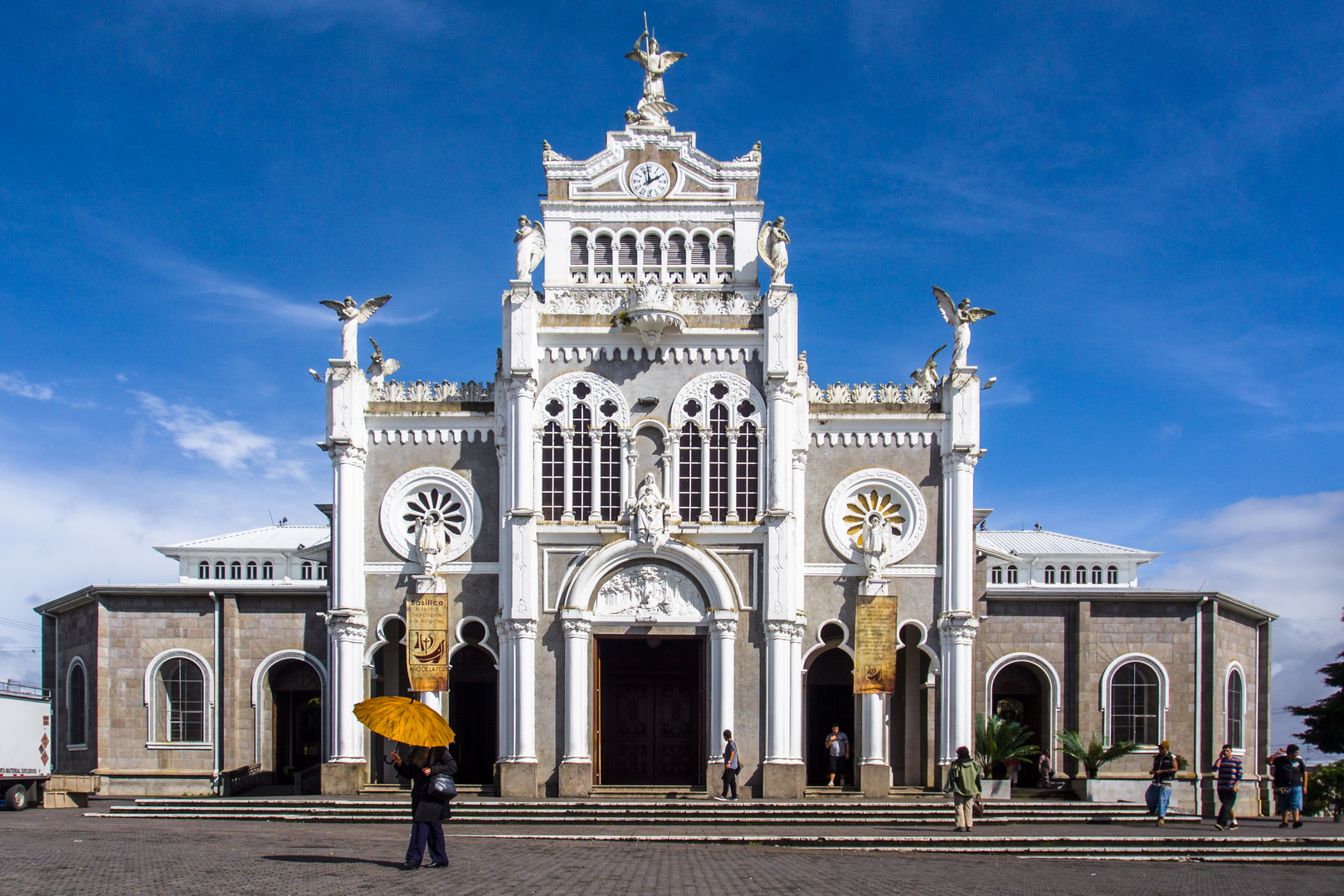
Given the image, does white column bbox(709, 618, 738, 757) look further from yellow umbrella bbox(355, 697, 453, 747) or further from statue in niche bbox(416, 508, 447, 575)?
yellow umbrella bbox(355, 697, 453, 747)

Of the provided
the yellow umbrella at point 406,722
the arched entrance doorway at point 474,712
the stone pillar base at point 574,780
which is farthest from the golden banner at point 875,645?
the yellow umbrella at point 406,722

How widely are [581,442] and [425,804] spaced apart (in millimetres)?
15997

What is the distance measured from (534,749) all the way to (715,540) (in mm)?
6672

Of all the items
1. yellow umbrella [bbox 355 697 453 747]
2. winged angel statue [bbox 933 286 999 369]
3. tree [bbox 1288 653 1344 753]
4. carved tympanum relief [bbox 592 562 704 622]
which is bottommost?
tree [bbox 1288 653 1344 753]

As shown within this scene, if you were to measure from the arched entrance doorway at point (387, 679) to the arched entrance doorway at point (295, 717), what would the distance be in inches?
116

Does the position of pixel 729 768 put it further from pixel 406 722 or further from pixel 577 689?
pixel 406 722

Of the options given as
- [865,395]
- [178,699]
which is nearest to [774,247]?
[865,395]

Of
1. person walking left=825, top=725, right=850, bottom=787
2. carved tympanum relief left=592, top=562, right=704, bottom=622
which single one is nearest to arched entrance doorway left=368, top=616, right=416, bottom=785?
carved tympanum relief left=592, top=562, right=704, bottom=622

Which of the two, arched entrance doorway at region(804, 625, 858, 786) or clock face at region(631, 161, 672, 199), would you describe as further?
clock face at region(631, 161, 672, 199)

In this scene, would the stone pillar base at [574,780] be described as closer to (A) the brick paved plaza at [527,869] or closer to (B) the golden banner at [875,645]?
(A) the brick paved plaza at [527,869]

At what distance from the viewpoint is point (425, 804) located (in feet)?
58.3

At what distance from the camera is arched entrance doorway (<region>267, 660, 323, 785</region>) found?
3672cm

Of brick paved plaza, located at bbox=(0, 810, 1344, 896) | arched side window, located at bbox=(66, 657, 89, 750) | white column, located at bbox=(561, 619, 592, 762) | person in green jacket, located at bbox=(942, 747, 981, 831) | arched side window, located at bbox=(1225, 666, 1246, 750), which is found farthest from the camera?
arched side window, located at bbox=(1225, 666, 1246, 750)

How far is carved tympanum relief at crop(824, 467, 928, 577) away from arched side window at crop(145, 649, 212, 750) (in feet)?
57.7
